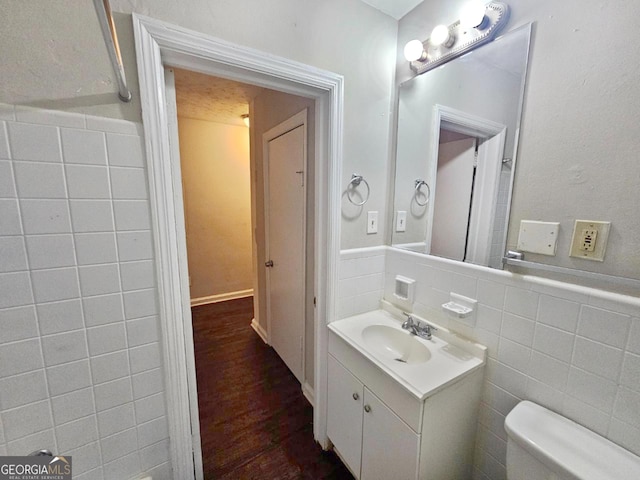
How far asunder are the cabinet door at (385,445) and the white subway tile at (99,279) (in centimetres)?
110

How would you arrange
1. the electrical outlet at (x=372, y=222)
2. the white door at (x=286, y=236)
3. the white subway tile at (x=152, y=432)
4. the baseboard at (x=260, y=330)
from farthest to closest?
the baseboard at (x=260, y=330), the white door at (x=286, y=236), the electrical outlet at (x=372, y=222), the white subway tile at (x=152, y=432)

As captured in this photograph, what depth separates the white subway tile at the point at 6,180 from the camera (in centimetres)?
73

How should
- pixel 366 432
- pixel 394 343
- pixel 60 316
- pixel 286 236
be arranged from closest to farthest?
pixel 60 316 < pixel 366 432 < pixel 394 343 < pixel 286 236

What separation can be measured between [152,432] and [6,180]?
40.6 inches

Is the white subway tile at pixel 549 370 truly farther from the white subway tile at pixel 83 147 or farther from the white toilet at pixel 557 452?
the white subway tile at pixel 83 147

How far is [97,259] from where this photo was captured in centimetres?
87

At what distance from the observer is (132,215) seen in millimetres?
902

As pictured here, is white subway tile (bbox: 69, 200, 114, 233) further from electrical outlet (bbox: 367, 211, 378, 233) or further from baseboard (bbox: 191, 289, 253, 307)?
baseboard (bbox: 191, 289, 253, 307)

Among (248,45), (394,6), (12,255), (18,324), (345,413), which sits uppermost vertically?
(394,6)

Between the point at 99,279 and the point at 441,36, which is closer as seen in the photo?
the point at 99,279

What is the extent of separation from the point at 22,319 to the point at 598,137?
73.6 inches

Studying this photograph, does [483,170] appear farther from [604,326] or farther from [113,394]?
[113,394]

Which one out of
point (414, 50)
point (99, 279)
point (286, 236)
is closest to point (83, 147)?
point (99, 279)

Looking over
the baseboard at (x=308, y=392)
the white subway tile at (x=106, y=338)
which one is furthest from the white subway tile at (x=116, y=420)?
the baseboard at (x=308, y=392)
